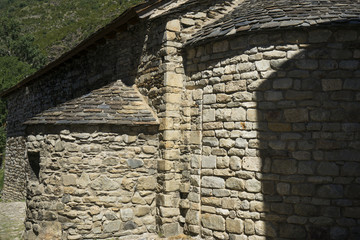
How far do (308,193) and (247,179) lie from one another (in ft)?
2.86

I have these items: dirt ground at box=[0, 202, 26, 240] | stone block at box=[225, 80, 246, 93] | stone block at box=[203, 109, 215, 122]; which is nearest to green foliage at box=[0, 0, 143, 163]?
dirt ground at box=[0, 202, 26, 240]

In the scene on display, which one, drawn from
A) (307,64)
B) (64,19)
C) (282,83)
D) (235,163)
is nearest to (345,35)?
(307,64)

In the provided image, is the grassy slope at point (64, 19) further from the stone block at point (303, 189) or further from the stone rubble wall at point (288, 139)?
the stone block at point (303, 189)

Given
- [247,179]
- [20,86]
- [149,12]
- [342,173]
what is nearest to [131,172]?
[247,179]

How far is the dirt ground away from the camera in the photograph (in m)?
6.32

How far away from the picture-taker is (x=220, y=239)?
5234 millimetres

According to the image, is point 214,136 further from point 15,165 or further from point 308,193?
point 15,165

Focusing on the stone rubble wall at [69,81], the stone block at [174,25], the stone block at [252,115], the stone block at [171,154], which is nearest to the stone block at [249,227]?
the stone block at [252,115]

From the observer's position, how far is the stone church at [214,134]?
187 inches

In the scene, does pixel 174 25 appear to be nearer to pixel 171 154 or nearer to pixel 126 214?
pixel 171 154

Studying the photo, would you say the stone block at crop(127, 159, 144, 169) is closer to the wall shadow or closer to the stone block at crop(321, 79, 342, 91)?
the wall shadow

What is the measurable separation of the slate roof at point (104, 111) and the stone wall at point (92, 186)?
6.8 inches

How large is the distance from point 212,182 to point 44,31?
40.7 metres

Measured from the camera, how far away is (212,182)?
539 cm
